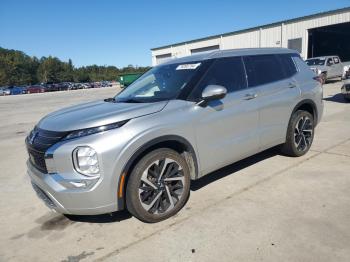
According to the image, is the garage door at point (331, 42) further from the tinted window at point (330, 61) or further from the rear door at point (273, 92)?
the rear door at point (273, 92)

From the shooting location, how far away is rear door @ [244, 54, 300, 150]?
4.63m

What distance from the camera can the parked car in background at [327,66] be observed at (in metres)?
20.9

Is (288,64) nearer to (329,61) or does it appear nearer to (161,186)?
(161,186)

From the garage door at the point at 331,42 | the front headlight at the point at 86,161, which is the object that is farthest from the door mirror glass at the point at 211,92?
the garage door at the point at 331,42

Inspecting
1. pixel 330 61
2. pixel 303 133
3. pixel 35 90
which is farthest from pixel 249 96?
pixel 35 90

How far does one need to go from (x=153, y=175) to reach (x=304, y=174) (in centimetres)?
244

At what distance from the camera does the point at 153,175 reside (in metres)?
3.50

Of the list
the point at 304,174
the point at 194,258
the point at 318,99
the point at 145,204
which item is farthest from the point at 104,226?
the point at 318,99

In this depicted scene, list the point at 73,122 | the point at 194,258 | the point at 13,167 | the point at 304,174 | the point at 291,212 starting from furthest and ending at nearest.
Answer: the point at 13,167
the point at 304,174
the point at 291,212
the point at 73,122
the point at 194,258

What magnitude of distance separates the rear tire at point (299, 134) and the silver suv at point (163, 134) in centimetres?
4

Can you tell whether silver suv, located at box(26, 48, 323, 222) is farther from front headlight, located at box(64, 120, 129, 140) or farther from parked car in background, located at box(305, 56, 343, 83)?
parked car in background, located at box(305, 56, 343, 83)

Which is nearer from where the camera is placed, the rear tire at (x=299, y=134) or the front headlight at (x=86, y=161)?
the front headlight at (x=86, y=161)

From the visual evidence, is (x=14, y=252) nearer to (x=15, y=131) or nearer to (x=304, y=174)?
(x=304, y=174)

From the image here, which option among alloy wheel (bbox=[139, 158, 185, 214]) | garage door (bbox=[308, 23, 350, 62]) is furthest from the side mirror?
garage door (bbox=[308, 23, 350, 62])
